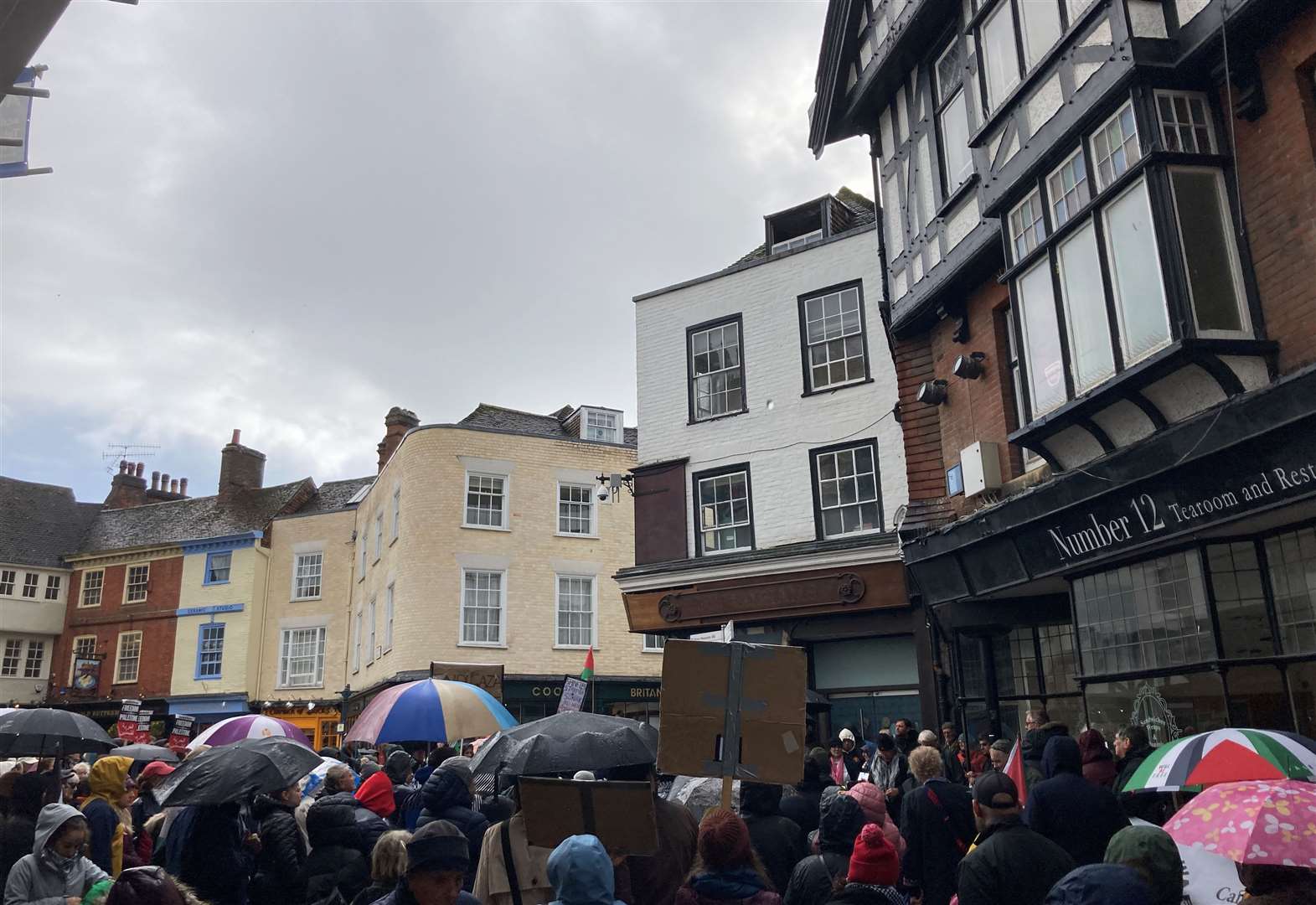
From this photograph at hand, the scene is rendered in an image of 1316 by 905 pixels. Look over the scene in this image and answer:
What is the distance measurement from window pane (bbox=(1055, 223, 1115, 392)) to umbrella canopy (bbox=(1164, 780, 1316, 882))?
597cm

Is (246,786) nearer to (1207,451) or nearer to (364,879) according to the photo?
(364,879)

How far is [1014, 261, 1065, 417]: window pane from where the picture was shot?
35.0 ft

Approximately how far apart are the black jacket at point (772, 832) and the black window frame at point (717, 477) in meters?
12.6

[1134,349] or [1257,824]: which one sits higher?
[1134,349]

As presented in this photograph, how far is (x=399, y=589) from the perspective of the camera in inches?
1117

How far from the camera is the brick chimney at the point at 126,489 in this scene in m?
46.8

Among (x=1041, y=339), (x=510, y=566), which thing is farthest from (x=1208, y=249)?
(x=510, y=566)

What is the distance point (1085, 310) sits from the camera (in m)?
10.0

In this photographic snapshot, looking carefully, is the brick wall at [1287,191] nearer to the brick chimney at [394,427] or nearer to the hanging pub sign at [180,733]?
the hanging pub sign at [180,733]

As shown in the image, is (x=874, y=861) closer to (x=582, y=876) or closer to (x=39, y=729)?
(x=582, y=876)

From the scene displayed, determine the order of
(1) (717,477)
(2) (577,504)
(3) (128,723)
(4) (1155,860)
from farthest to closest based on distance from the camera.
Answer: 1. (2) (577,504)
2. (3) (128,723)
3. (1) (717,477)
4. (4) (1155,860)

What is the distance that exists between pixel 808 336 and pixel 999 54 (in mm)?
8123

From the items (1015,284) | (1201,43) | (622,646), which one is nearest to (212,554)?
(622,646)

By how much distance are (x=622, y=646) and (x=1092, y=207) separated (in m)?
22.2
